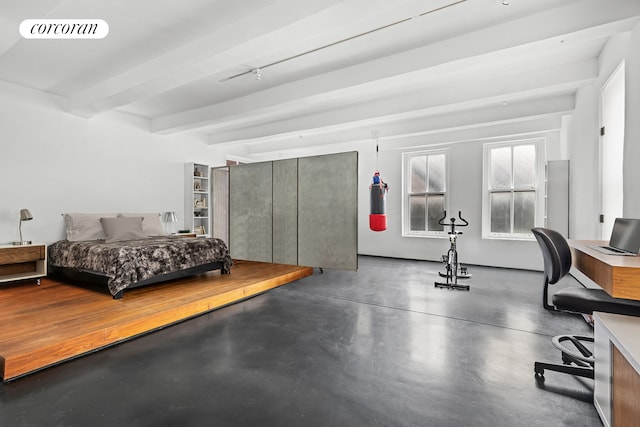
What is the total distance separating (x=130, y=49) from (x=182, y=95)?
1518mm

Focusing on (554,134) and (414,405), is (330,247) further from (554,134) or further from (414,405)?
(554,134)

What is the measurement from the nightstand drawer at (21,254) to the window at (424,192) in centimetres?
657

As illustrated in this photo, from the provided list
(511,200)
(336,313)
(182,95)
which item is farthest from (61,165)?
Result: (511,200)

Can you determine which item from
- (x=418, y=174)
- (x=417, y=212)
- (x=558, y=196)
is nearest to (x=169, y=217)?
(x=417, y=212)

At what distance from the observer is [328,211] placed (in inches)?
188

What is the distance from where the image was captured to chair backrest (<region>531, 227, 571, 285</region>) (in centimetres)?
217

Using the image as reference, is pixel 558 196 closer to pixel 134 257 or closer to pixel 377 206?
pixel 377 206

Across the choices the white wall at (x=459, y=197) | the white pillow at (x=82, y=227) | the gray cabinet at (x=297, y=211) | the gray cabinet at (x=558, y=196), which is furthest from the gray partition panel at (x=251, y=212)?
the gray cabinet at (x=558, y=196)

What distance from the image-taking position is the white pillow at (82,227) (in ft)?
15.9

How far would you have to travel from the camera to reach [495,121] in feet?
17.5

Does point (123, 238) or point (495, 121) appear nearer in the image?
point (123, 238)

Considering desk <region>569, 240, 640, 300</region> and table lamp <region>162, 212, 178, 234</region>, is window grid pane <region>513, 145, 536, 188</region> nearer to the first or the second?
desk <region>569, 240, 640, 300</region>

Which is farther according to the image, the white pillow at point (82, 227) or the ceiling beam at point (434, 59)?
the white pillow at point (82, 227)

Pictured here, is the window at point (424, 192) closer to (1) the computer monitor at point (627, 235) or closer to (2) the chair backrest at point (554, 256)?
(1) the computer monitor at point (627, 235)
